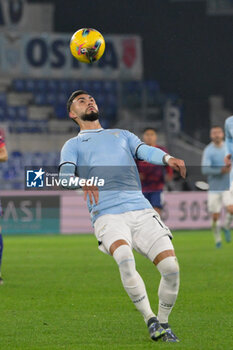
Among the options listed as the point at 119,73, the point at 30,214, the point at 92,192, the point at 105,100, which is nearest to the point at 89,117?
the point at 92,192

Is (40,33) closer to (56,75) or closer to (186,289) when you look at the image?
(56,75)

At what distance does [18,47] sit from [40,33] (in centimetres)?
105

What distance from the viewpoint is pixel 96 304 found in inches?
327

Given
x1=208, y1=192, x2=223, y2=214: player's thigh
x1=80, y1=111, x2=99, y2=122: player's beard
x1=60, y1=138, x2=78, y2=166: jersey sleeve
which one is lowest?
x1=208, y1=192, x2=223, y2=214: player's thigh

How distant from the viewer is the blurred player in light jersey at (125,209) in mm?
6062

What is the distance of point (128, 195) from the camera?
6.41 meters

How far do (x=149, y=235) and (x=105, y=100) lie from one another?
22779 mm

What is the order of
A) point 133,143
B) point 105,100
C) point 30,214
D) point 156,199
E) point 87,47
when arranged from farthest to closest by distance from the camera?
point 105,100, point 30,214, point 156,199, point 87,47, point 133,143

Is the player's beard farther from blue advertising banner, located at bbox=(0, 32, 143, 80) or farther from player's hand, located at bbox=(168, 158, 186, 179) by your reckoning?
blue advertising banner, located at bbox=(0, 32, 143, 80)

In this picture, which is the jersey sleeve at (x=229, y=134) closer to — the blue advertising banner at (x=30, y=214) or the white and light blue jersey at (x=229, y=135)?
the white and light blue jersey at (x=229, y=135)

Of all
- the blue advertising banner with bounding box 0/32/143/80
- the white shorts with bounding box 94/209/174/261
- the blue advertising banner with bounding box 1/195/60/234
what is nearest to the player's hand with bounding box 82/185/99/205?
the white shorts with bounding box 94/209/174/261

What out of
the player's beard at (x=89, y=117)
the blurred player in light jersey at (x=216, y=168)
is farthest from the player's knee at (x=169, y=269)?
the blurred player in light jersey at (x=216, y=168)

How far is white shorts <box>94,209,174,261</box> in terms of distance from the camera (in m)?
6.16

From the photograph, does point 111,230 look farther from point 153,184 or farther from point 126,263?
point 153,184
